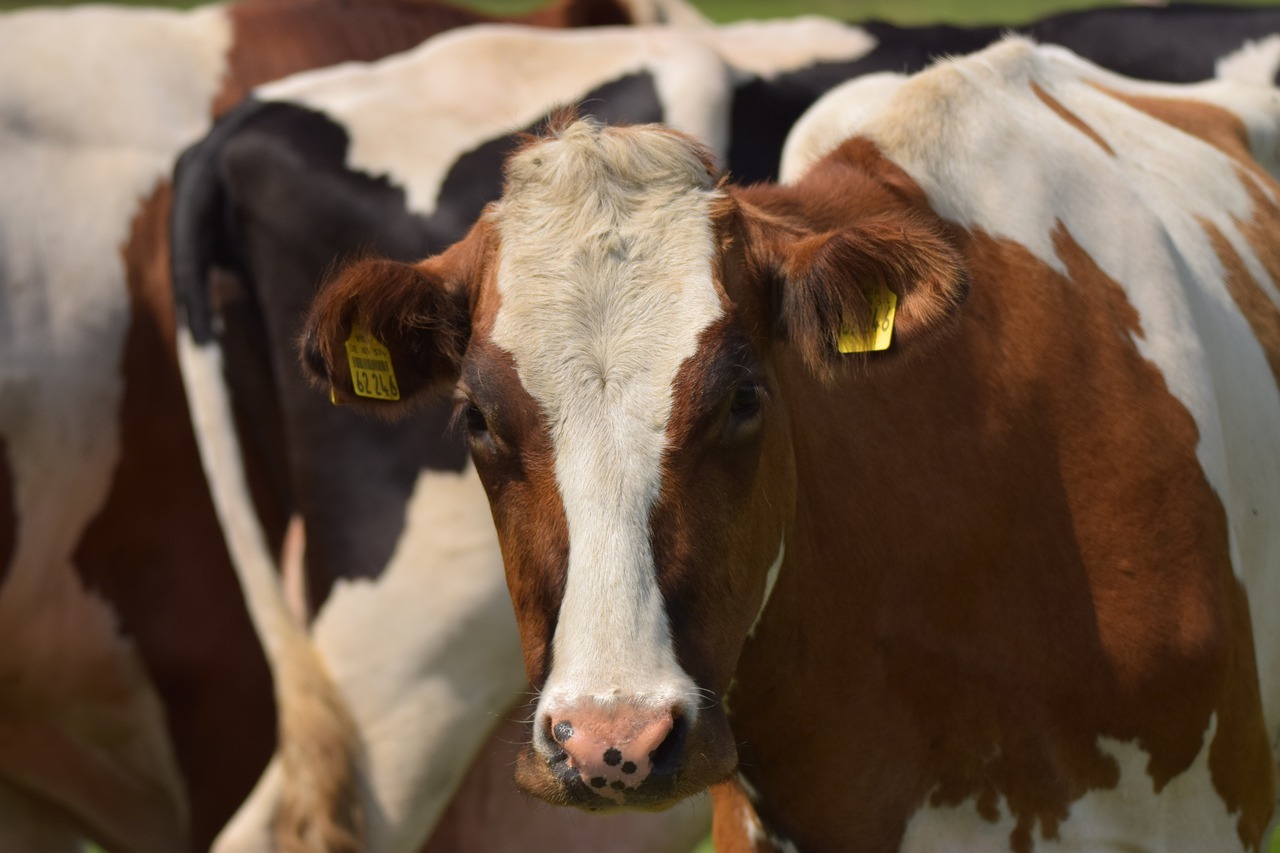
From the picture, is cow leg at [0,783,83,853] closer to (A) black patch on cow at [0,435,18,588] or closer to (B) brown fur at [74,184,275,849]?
(B) brown fur at [74,184,275,849]

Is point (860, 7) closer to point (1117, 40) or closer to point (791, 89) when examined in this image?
point (1117, 40)

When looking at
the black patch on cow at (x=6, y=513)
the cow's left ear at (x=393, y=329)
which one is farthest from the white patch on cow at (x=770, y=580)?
Result: the black patch on cow at (x=6, y=513)

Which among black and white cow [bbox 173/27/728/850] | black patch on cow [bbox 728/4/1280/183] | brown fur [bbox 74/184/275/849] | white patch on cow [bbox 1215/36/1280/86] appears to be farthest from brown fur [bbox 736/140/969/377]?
white patch on cow [bbox 1215/36/1280/86]

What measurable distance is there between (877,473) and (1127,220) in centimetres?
81

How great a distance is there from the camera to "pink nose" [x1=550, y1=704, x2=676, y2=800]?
2.17 m

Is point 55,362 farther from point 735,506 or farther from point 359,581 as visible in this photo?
point 735,506

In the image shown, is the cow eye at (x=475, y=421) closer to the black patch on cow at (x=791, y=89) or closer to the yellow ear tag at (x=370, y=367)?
the yellow ear tag at (x=370, y=367)

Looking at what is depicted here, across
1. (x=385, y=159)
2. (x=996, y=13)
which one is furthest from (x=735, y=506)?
(x=996, y=13)

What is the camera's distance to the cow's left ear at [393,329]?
271cm

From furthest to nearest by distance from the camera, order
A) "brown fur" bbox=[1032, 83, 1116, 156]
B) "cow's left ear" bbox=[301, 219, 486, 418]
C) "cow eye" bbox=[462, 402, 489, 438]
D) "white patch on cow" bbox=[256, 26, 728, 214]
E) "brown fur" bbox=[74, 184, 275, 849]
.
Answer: "brown fur" bbox=[74, 184, 275, 849] → "white patch on cow" bbox=[256, 26, 728, 214] → "brown fur" bbox=[1032, 83, 1116, 156] → "cow's left ear" bbox=[301, 219, 486, 418] → "cow eye" bbox=[462, 402, 489, 438]

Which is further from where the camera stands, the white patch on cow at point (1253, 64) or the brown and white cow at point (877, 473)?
the white patch on cow at point (1253, 64)

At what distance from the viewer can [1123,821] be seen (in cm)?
288

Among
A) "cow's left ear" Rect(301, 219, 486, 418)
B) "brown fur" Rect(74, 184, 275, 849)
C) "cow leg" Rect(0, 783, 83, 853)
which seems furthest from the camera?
"cow leg" Rect(0, 783, 83, 853)

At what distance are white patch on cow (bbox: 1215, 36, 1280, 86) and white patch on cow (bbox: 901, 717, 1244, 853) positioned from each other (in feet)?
10.0
